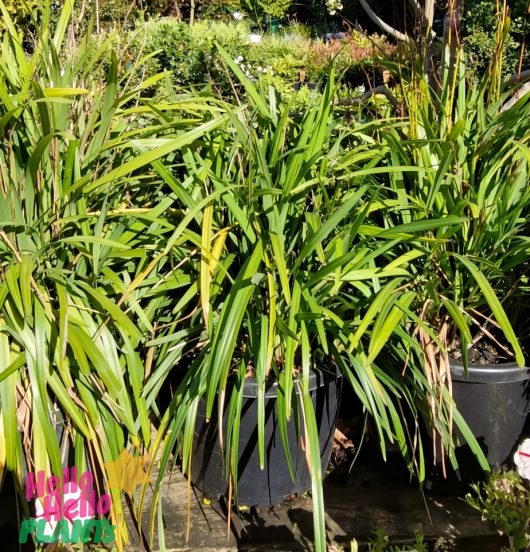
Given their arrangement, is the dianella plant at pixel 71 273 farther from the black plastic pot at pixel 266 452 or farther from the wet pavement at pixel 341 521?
the wet pavement at pixel 341 521

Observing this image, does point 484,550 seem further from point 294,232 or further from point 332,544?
point 294,232

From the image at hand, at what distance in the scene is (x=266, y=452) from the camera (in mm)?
1913

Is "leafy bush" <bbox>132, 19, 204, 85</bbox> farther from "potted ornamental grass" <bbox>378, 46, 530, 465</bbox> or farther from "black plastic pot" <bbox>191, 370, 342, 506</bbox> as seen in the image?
"black plastic pot" <bbox>191, 370, 342, 506</bbox>

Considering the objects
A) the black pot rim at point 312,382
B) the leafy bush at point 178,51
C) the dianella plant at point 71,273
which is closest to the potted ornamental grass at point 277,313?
the black pot rim at point 312,382

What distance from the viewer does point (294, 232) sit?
1950mm

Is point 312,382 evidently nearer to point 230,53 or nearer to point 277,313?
point 277,313

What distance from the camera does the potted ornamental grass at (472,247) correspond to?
1921mm

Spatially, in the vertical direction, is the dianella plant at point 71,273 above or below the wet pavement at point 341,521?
above

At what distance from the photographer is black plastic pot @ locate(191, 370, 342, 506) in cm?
186

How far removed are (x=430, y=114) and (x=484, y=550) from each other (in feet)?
4.68

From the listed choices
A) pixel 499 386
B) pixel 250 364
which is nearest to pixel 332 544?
pixel 250 364

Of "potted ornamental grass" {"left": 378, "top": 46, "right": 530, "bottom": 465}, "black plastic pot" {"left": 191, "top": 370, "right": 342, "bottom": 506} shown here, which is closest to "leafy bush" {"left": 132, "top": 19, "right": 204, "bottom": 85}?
"potted ornamental grass" {"left": 378, "top": 46, "right": 530, "bottom": 465}

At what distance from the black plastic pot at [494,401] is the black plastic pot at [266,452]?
0.40 meters

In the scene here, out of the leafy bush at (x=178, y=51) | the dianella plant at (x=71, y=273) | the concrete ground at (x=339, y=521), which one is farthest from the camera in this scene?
the leafy bush at (x=178, y=51)
